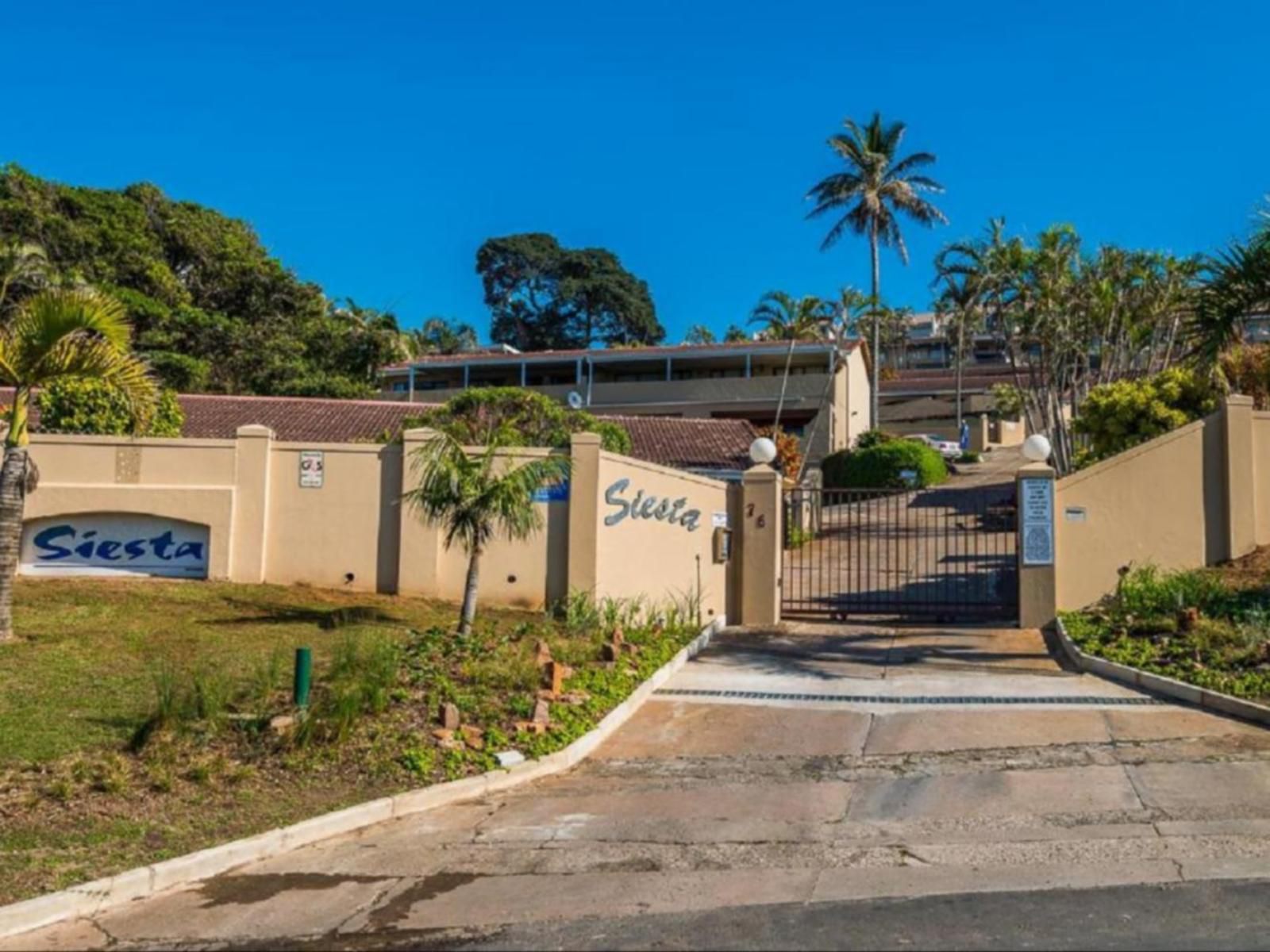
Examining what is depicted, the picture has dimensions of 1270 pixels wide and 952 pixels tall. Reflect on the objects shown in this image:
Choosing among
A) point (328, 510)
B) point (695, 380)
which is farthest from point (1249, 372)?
point (695, 380)

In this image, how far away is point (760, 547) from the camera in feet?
53.7

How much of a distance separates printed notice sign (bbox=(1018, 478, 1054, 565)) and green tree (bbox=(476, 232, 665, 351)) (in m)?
62.5

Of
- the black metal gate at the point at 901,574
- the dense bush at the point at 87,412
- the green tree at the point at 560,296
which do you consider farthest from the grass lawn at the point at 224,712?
the green tree at the point at 560,296

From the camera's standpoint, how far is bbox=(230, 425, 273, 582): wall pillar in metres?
15.6

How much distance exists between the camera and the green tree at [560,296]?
78312 millimetres

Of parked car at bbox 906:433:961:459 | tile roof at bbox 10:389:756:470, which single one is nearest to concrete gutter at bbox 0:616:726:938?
tile roof at bbox 10:389:756:470

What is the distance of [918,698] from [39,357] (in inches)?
383

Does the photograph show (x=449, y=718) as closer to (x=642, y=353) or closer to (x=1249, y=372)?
(x=1249, y=372)

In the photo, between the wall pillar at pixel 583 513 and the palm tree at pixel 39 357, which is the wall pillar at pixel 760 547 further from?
the palm tree at pixel 39 357

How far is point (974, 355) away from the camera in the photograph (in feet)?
305

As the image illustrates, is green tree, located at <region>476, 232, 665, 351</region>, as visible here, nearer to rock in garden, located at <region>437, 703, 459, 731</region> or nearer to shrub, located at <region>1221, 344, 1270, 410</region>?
shrub, located at <region>1221, 344, 1270, 410</region>

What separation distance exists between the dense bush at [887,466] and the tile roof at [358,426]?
6288mm

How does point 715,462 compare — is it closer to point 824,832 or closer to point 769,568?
point 769,568

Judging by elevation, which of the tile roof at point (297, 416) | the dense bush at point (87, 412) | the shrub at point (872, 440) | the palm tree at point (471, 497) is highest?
the shrub at point (872, 440)
